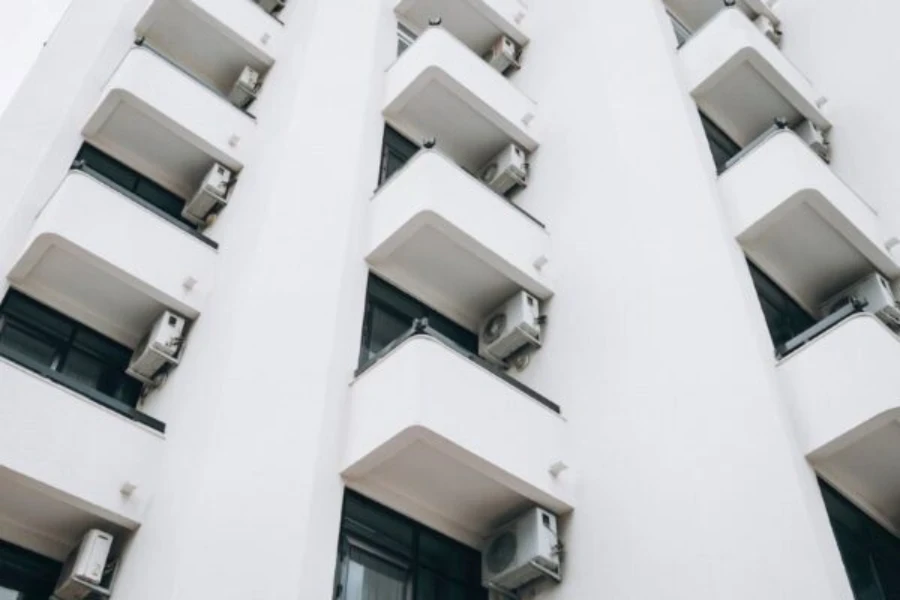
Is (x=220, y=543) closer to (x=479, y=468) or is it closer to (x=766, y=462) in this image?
(x=479, y=468)

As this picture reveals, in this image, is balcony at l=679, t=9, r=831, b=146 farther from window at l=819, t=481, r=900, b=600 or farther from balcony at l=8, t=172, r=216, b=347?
balcony at l=8, t=172, r=216, b=347

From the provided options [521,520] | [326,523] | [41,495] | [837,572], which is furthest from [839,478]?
[41,495]

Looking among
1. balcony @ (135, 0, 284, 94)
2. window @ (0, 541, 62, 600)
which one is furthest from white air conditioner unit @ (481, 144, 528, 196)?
window @ (0, 541, 62, 600)

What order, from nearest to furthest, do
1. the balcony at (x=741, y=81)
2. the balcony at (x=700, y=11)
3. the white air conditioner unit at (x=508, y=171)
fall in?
the white air conditioner unit at (x=508, y=171)
the balcony at (x=741, y=81)
the balcony at (x=700, y=11)

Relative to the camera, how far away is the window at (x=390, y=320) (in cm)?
952

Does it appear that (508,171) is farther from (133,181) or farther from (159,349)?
(159,349)

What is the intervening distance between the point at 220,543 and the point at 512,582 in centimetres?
250

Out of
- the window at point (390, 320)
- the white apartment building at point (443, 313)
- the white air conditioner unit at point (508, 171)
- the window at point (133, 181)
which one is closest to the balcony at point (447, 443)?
the white apartment building at point (443, 313)

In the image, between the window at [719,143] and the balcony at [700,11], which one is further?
the balcony at [700,11]

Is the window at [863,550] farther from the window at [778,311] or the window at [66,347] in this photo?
the window at [66,347]

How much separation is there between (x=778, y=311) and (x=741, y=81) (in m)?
3.92

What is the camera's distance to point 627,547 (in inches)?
297

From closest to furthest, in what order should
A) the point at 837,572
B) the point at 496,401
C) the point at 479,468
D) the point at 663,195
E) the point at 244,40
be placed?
the point at 837,572, the point at 479,468, the point at 496,401, the point at 663,195, the point at 244,40

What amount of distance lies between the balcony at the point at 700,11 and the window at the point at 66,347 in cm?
1048
